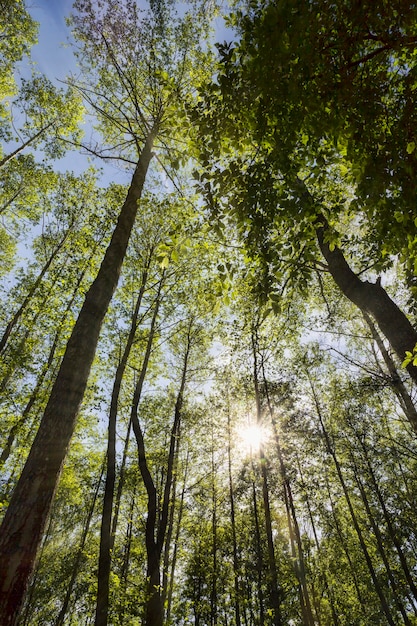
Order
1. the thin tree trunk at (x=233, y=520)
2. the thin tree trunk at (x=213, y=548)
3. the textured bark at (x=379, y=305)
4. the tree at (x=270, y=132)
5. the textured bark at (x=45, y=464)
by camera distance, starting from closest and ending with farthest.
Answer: the textured bark at (x=45, y=464) < the tree at (x=270, y=132) < the textured bark at (x=379, y=305) < the thin tree trunk at (x=233, y=520) < the thin tree trunk at (x=213, y=548)

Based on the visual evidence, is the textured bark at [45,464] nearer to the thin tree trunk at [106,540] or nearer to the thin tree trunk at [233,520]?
the thin tree trunk at [106,540]

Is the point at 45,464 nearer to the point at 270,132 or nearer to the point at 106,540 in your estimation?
the point at 270,132

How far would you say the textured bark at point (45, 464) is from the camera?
2.30 meters

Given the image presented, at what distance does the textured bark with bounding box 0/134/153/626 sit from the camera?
7.54 feet

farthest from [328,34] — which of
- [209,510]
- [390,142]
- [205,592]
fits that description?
[205,592]

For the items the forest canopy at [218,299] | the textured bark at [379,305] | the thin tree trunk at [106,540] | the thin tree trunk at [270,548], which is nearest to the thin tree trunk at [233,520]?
the forest canopy at [218,299]

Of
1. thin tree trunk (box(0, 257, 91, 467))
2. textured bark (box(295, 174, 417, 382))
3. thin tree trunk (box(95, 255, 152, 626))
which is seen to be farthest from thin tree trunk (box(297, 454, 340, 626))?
textured bark (box(295, 174, 417, 382))

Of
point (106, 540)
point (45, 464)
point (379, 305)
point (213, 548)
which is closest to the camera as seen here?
point (45, 464)

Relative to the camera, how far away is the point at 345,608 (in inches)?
1011

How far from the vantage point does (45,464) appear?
9.32 ft

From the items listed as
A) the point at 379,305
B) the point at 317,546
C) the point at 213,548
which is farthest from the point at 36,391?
the point at 317,546

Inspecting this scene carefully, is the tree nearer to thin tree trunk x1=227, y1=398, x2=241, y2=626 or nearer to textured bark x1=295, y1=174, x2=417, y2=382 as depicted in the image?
textured bark x1=295, y1=174, x2=417, y2=382

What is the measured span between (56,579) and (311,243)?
29420 mm

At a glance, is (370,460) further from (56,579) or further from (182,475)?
(56,579)
